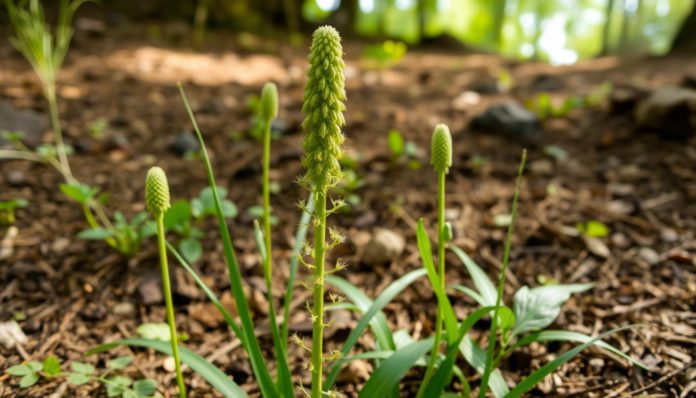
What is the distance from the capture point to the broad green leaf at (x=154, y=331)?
2.10m

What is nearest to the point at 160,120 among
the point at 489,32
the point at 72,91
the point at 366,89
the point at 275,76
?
the point at 72,91

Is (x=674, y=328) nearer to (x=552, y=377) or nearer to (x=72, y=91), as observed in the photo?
(x=552, y=377)

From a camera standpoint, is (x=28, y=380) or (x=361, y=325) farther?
(x=28, y=380)

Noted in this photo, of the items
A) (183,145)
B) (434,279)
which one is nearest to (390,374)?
(434,279)

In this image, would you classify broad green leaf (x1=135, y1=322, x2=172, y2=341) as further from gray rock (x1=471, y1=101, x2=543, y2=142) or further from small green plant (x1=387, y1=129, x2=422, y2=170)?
gray rock (x1=471, y1=101, x2=543, y2=142)

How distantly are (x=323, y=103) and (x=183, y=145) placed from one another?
9.55 ft

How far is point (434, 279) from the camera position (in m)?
1.45

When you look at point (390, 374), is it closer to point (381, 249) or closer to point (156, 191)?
point (156, 191)

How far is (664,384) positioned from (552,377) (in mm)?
381

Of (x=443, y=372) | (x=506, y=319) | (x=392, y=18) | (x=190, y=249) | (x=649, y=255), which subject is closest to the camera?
(x=443, y=372)

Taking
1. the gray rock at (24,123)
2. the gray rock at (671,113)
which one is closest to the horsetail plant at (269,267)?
the gray rock at (24,123)

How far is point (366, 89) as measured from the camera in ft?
18.2

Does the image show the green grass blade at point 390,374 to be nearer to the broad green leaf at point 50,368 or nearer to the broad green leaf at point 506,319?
the broad green leaf at point 506,319

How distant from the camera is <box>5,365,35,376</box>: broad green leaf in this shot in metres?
1.75
